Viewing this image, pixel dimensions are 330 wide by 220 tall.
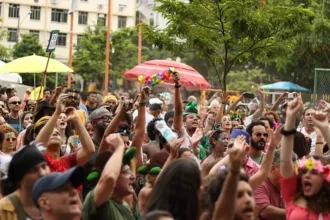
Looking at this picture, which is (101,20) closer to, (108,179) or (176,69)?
(176,69)

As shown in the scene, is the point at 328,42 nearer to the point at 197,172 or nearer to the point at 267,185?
the point at 267,185

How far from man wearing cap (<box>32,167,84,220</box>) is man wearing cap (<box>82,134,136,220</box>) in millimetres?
1081

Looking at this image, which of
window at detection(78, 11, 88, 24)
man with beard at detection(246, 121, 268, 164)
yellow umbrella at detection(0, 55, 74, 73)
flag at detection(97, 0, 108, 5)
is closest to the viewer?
man with beard at detection(246, 121, 268, 164)

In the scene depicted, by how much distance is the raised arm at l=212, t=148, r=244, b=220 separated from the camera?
5477 millimetres

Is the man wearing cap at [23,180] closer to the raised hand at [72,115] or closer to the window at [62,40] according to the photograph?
the raised hand at [72,115]

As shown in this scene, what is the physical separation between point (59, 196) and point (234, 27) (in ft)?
41.2

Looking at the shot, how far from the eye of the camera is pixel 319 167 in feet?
23.8

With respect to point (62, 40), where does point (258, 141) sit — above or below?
below

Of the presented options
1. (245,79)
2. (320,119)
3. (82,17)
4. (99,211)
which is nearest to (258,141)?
(320,119)

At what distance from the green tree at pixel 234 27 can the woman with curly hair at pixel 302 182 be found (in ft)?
33.0

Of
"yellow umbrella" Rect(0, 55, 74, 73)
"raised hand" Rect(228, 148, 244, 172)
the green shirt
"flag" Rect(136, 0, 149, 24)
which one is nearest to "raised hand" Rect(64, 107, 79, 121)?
the green shirt

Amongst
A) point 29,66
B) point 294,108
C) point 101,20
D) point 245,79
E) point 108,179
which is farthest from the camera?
point 245,79

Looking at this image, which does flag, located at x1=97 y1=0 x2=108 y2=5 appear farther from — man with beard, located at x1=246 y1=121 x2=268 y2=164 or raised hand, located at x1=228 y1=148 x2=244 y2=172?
raised hand, located at x1=228 y1=148 x2=244 y2=172

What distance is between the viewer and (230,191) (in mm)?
5512
